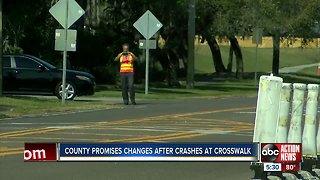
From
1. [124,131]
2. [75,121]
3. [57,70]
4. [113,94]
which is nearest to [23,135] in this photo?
[124,131]

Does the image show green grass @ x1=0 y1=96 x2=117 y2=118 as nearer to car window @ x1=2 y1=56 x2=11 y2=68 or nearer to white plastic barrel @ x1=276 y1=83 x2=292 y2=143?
car window @ x1=2 y1=56 x2=11 y2=68

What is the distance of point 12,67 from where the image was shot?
26.7m

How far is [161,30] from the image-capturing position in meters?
43.7

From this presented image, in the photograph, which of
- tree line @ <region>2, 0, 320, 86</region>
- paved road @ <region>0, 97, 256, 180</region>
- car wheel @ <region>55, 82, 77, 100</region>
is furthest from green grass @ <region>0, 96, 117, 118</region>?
tree line @ <region>2, 0, 320, 86</region>

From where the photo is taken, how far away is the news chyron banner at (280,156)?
8.12 meters

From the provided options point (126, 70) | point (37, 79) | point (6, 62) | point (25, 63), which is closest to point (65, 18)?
point (126, 70)

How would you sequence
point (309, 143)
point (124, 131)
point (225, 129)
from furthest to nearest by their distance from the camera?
point (225, 129), point (124, 131), point (309, 143)

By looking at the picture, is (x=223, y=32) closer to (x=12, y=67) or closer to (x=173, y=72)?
(x=173, y=72)

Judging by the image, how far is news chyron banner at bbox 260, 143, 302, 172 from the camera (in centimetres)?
812

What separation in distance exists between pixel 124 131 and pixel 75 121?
2686mm

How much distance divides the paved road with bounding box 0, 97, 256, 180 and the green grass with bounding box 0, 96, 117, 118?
0.96 meters

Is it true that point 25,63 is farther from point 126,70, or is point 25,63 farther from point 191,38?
point 191,38

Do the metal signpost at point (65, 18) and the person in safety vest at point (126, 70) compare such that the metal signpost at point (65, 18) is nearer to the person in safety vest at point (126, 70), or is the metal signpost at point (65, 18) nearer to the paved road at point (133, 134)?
the person in safety vest at point (126, 70)

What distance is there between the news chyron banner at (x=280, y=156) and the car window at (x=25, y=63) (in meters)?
19.0
